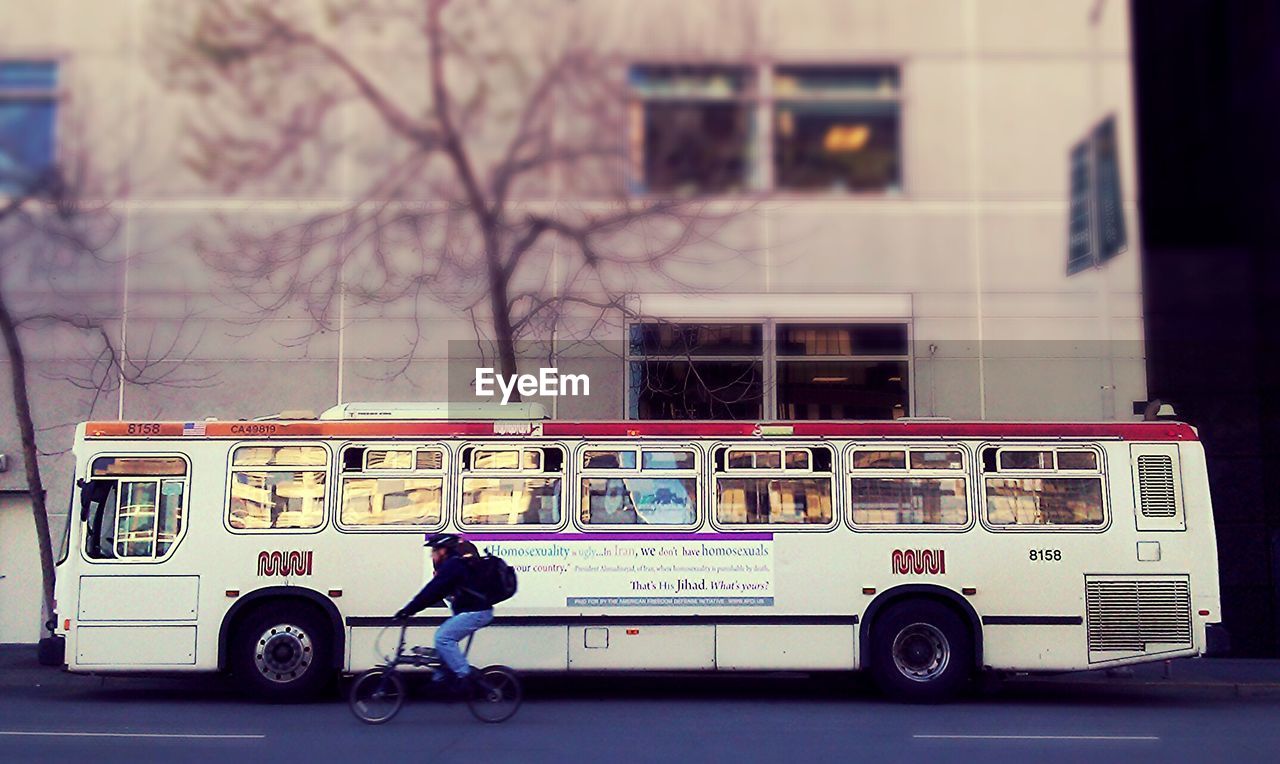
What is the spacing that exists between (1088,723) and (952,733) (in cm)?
158

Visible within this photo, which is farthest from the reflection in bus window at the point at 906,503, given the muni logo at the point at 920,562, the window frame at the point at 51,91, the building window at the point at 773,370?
the window frame at the point at 51,91

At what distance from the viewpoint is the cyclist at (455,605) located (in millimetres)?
10367

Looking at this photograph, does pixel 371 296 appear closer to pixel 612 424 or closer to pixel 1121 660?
pixel 612 424

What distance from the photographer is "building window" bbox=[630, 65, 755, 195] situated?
664 inches

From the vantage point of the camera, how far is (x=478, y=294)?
654 inches

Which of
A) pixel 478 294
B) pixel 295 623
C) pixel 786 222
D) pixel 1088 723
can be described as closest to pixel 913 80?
pixel 786 222

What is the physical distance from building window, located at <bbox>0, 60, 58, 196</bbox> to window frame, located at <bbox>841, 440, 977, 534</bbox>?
11.4 metres

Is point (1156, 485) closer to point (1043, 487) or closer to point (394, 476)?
point (1043, 487)

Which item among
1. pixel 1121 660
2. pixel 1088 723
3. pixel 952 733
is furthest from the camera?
pixel 1121 660

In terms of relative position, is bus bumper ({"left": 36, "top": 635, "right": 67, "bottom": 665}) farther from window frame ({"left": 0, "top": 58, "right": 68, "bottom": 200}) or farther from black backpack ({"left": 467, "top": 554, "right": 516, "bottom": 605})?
black backpack ({"left": 467, "top": 554, "right": 516, "bottom": 605})

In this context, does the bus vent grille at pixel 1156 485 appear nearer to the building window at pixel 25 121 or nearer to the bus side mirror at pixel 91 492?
the bus side mirror at pixel 91 492

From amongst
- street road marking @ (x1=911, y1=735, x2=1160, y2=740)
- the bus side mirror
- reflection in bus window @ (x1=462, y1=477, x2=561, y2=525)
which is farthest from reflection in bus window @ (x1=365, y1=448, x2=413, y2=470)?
street road marking @ (x1=911, y1=735, x2=1160, y2=740)

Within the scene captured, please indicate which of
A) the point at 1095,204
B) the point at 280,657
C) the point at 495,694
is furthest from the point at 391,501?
the point at 1095,204

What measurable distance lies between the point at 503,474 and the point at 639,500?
4.51ft
